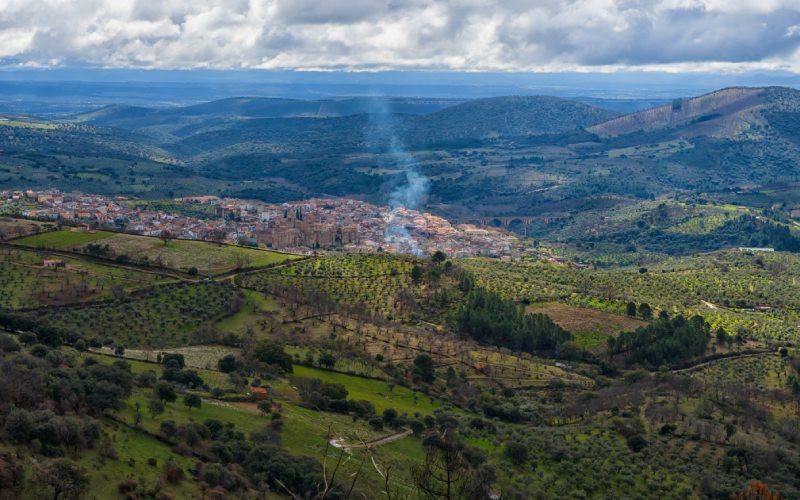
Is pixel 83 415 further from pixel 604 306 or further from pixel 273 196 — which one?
pixel 273 196

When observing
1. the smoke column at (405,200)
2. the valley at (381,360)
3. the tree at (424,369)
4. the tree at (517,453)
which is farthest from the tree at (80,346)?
the smoke column at (405,200)

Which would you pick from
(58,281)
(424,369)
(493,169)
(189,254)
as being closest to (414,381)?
(424,369)

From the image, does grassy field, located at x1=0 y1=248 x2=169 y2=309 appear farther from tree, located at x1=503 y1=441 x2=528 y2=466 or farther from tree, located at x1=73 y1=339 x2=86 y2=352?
tree, located at x1=503 y1=441 x2=528 y2=466

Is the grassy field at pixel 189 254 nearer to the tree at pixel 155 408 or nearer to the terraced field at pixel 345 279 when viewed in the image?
the terraced field at pixel 345 279

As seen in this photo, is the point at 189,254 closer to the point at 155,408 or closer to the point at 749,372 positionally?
the point at 155,408

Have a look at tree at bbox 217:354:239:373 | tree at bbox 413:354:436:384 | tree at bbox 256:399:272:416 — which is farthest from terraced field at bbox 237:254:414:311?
tree at bbox 256:399:272:416

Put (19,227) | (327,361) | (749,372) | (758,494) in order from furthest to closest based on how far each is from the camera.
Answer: (19,227) < (749,372) < (327,361) < (758,494)
